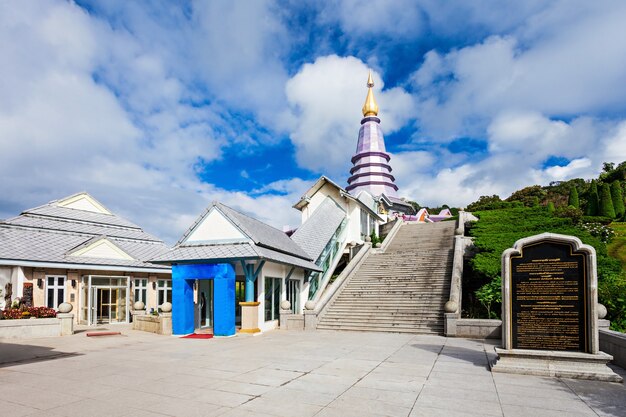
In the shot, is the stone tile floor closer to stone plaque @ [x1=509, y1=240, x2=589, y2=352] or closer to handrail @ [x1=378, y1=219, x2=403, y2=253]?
stone plaque @ [x1=509, y1=240, x2=589, y2=352]

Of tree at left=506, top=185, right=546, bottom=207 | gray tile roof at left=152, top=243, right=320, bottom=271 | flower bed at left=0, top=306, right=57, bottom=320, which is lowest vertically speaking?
flower bed at left=0, top=306, right=57, bottom=320

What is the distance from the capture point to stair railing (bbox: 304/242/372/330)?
669 inches

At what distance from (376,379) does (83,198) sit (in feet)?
87.0

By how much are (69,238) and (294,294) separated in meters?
14.3

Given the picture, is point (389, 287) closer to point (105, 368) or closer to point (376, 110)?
point (105, 368)

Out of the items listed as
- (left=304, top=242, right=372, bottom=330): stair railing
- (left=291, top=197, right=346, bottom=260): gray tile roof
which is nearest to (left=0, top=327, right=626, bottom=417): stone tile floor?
(left=304, top=242, right=372, bottom=330): stair railing

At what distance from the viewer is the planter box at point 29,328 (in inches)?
578

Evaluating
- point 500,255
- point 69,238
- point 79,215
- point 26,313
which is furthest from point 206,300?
point 500,255

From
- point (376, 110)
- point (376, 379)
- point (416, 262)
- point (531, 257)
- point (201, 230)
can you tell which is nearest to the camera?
point (376, 379)

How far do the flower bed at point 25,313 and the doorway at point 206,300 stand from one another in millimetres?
6070

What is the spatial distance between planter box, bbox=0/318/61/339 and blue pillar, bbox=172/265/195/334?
4967 millimetres

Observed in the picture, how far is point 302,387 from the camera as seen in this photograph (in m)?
7.40

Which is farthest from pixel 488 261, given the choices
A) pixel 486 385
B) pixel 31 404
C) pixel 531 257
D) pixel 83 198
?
pixel 83 198

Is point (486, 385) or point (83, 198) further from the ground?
point (83, 198)
